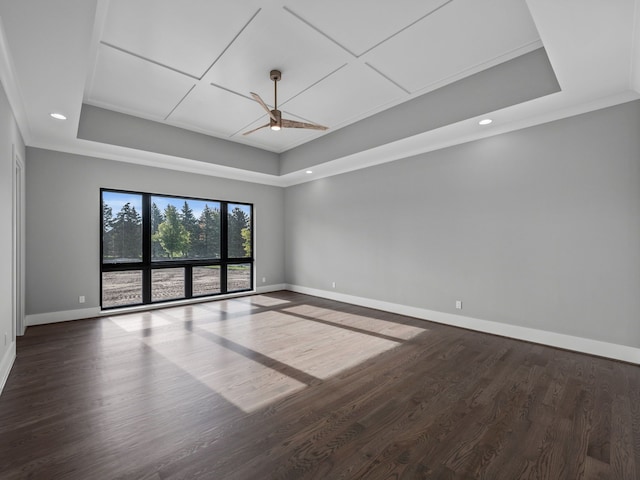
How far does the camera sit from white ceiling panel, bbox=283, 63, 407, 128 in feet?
11.9

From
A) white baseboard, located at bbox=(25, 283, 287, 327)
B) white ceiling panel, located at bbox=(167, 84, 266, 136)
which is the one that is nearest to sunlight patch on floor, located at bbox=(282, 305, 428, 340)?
white baseboard, located at bbox=(25, 283, 287, 327)

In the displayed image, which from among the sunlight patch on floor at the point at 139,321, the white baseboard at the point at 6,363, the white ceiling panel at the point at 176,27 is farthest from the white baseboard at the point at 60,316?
the white ceiling panel at the point at 176,27

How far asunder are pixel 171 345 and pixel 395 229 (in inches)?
150

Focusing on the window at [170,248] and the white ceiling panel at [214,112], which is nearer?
the white ceiling panel at [214,112]

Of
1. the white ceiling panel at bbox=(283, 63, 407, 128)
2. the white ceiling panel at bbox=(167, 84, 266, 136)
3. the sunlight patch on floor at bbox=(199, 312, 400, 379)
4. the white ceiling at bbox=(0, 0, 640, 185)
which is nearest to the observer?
the white ceiling at bbox=(0, 0, 640, 185)

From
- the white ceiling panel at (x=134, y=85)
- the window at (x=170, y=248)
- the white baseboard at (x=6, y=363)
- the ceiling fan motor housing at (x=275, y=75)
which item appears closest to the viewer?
the white baseboard at (x=6, y=363)

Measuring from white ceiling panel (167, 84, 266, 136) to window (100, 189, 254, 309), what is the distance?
1559mm

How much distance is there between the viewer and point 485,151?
4.10 meters

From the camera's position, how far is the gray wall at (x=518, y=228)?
124 inches

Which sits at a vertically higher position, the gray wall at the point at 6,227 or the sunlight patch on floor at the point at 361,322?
the gray wall at the point at 6,227

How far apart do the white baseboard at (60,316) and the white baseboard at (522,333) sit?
15.2 ft

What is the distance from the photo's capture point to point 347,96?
4105 millimetres

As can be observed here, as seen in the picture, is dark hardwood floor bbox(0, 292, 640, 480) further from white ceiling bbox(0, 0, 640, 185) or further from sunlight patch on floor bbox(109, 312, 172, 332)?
white ceiling bbox(0, 0, 640, 185)

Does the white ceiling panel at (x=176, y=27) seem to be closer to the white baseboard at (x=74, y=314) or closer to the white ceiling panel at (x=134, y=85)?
the white ceiling panel at (x=134, y=85)
